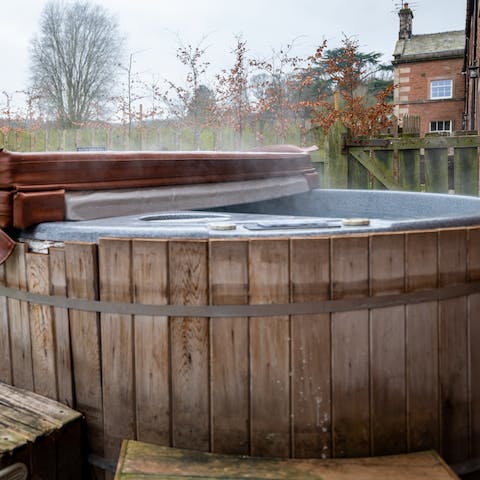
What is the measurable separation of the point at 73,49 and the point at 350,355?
4612 mm

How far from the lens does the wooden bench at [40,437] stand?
1582 millimetres

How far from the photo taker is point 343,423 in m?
1.66

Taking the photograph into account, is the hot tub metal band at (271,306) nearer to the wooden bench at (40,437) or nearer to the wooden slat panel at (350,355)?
the wooden slat panel at (350,355)

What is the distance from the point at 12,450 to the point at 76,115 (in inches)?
199

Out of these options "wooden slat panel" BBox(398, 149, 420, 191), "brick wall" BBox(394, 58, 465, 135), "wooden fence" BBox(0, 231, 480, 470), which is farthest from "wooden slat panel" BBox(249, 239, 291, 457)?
"brick wall" BBox(394, 58, 465, 135)

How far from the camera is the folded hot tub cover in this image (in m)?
1.89

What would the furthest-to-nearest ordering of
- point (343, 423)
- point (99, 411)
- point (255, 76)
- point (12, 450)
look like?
point (255, 76), point (99, 411), point (343, 423), point (12, 450)

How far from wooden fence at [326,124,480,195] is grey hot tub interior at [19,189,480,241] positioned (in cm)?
207

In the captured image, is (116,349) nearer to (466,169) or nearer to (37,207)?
(37,207)

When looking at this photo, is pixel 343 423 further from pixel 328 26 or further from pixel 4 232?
pixel 328 26

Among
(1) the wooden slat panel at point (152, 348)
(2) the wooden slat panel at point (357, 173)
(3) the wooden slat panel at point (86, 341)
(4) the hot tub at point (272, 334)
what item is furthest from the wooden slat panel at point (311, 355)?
(2) the wooden slat panel at point (357, 173)

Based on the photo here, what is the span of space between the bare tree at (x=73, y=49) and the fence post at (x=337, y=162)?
2389mm

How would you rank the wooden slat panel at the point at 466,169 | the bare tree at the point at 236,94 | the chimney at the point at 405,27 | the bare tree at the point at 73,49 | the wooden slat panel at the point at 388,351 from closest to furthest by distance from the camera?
the wooden slat panel at the point at 388,351
the wooden slat panel at the point at 466,169
the bare tree at the point at 73,49
the bare tree at the point at 236,94
the chimney at the point at 405,27

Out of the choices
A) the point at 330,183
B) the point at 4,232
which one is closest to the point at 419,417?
the point at 4,232
